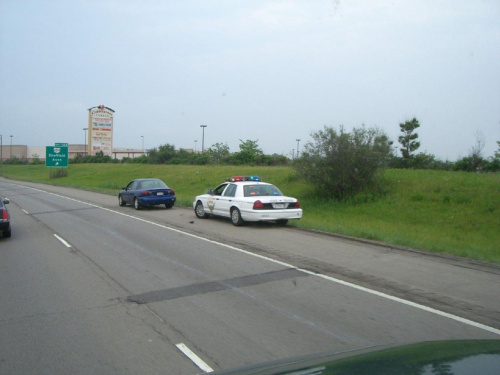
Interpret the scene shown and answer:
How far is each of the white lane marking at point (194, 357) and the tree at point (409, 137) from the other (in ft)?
135

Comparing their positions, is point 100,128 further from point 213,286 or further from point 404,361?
point 404,361

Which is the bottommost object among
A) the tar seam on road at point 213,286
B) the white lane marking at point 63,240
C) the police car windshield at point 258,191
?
the white lane marking at point 63,240

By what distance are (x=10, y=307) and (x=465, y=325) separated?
6180 mm

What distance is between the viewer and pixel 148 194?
22062 millimetres

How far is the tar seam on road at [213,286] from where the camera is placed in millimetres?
7295

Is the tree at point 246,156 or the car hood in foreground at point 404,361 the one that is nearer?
the car hood in foreground at point 404,361

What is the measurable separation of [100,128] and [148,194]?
5922cm

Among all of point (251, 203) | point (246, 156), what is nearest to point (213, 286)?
point (251, 203)

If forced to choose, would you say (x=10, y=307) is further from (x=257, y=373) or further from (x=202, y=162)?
(x=202, y=162)

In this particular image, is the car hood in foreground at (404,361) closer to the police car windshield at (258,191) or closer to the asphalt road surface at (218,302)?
the asphalt road surface at (218,302)

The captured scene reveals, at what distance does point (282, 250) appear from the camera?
11211 millimetres

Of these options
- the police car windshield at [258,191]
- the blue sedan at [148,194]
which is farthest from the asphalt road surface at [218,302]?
the blue sedan at [148,194]

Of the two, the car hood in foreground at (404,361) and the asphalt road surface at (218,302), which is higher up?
the car hood in foreground at (404,361)

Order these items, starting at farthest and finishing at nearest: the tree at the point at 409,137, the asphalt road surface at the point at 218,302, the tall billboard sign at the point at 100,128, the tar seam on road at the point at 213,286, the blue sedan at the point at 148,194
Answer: the tall billboard sign at the point at 100,128, the tree at the point at 409,137, the blue sedan at the point at 148,194, the tar seam on road at the point at 213,286, the asphalt road surface at the point at 218,302
